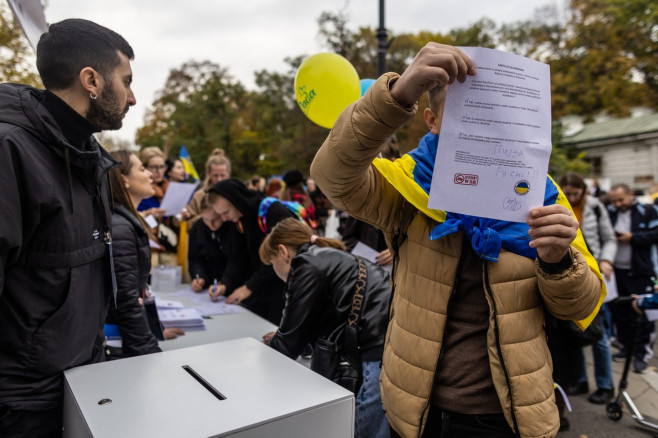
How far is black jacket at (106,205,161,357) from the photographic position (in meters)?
1.93

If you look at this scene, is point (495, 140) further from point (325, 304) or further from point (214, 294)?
point (214, 294)

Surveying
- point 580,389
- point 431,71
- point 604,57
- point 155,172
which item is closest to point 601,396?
point 580,389

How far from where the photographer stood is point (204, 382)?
122 cm

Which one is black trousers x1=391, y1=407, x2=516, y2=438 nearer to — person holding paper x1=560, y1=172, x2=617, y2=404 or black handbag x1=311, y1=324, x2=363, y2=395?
black handbag x1=311, y1=324, x2=363, y2=395

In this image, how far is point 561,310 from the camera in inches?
49.4

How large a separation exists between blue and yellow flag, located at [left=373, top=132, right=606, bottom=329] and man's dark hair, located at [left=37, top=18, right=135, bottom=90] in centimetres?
96

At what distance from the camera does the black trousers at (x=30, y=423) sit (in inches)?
51.7

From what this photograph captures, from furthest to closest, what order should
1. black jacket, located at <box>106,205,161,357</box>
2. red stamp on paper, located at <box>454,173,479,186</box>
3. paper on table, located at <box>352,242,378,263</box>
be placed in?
1. paper on table, located at <box>352,242,378,263</box>
2. black jacket, located at <box>106,205,161,357</box>
3. red stamp on paper, located at <box>454,173,479,186</box>

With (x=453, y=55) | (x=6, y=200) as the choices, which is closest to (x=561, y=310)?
(x=453, y=55)

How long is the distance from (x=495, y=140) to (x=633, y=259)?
16.6ft

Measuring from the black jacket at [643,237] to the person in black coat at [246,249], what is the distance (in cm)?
406

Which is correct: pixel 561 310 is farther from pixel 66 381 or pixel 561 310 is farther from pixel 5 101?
pixel 5 101

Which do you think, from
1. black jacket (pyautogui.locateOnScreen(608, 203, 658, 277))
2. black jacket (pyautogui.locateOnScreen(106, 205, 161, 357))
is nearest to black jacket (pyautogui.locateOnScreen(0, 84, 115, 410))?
black jacket (pyautogui.locateOnScreen(106, 205, 161, 357))

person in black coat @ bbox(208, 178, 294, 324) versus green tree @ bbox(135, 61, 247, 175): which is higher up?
green tree @ bbox(135, 61, 247, 175)
